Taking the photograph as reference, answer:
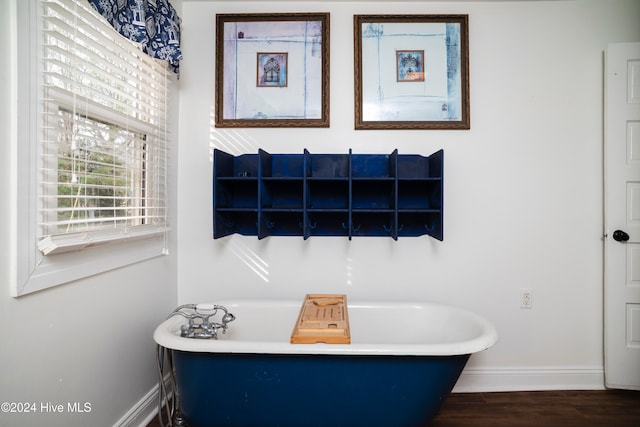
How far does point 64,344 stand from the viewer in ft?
4.00

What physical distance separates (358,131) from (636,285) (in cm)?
→ 193

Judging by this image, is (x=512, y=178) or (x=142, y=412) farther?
(x=512, y=178)

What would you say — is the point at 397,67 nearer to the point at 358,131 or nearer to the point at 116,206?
the point at 358,131

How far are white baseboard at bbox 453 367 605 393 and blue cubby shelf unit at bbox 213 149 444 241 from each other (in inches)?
37.4

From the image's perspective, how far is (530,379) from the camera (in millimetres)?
2018

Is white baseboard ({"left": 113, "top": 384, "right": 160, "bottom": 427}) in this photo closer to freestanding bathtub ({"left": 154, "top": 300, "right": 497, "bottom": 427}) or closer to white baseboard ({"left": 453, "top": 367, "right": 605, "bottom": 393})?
freestanding bathtub ({"left": 154, "top": 300, "right": 497, "bottom": 427})

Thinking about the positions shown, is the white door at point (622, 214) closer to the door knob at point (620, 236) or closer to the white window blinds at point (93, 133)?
the door knob at point (620, 236)

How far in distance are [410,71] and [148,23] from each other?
4.87 feet

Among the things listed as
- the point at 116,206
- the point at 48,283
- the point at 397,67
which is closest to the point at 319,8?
the point at 397,67

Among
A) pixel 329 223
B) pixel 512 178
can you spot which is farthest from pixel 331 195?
pixel 512 178

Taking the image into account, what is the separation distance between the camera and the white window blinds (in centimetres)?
114

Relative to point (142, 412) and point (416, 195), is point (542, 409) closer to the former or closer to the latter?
point (416, 195)

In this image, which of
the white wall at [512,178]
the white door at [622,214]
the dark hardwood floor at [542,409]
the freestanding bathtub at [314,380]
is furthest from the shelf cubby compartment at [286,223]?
the white door at [622,214]

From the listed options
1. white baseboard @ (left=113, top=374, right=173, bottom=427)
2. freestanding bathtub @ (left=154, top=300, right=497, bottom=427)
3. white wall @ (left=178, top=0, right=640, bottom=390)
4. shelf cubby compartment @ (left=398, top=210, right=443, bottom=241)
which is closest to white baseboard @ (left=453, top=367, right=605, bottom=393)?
white wall @ (left=178, top=0, right=640, bottom=390)
